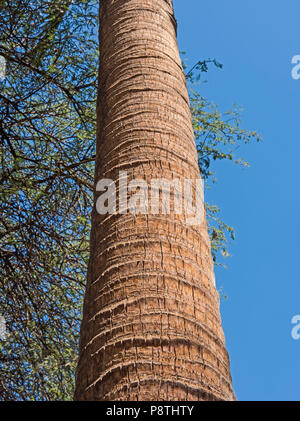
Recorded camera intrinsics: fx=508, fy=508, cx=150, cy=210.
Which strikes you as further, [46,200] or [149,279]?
[46,200]

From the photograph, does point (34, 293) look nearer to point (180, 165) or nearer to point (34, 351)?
point (34, 351)

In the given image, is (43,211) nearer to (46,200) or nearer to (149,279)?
(46,200)

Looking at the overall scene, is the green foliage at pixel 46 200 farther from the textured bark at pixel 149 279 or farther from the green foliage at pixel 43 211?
the textured bark at pixel 149 279

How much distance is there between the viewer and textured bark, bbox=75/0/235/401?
1.29 meters

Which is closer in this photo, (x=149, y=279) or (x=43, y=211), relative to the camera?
(x=149, y=279)

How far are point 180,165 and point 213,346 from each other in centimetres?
69

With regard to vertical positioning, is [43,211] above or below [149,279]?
above

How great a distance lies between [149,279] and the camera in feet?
4.78

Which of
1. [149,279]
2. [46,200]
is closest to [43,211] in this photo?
[46,200]

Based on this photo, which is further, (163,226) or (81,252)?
(81,252)

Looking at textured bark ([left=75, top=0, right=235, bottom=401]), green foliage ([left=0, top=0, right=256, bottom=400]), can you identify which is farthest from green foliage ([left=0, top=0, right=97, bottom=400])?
textured bark ([left=75, top=0, right=235, bottom=401])

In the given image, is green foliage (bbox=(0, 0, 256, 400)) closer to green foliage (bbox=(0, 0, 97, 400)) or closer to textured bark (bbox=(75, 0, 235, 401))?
green foliage (bbox=(0, 0, 97, 400))

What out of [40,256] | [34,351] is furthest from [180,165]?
[34,351]

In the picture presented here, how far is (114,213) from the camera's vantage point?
1696 millimetres
